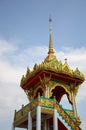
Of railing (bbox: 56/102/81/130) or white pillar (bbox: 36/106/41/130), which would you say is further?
railing (bbox: 56/102/81/130)

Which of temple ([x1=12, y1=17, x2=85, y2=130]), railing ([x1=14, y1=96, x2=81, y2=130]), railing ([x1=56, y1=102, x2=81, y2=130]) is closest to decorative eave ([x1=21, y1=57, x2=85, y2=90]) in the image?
temple ([x1=12, y1=17, x2=85, y2=130])

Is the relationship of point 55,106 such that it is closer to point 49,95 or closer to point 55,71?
point 49,95

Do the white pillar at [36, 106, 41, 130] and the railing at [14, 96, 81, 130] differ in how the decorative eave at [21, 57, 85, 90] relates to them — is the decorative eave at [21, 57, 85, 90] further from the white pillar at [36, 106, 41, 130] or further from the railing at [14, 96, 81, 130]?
the white pillar at [36, 106, 41, 130]

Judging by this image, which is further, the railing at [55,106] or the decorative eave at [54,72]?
the decorative eave at [54,72]

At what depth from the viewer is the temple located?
19141 millimetres

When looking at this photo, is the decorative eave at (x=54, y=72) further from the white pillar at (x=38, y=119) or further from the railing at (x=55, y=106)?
the white pillar at (x=38, y=119)

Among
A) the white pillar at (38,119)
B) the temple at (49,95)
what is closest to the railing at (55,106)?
the temple at (49,95)

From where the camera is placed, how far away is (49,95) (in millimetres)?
21594

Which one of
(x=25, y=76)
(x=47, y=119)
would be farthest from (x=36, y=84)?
(x=47, y=119)

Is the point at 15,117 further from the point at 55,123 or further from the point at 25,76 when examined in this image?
the point at 55,123

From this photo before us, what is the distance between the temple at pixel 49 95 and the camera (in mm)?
19141

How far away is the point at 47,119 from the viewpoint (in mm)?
20516

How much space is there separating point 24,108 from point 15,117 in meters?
2.02

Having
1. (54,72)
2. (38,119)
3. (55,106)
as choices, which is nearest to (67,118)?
(55,106)
